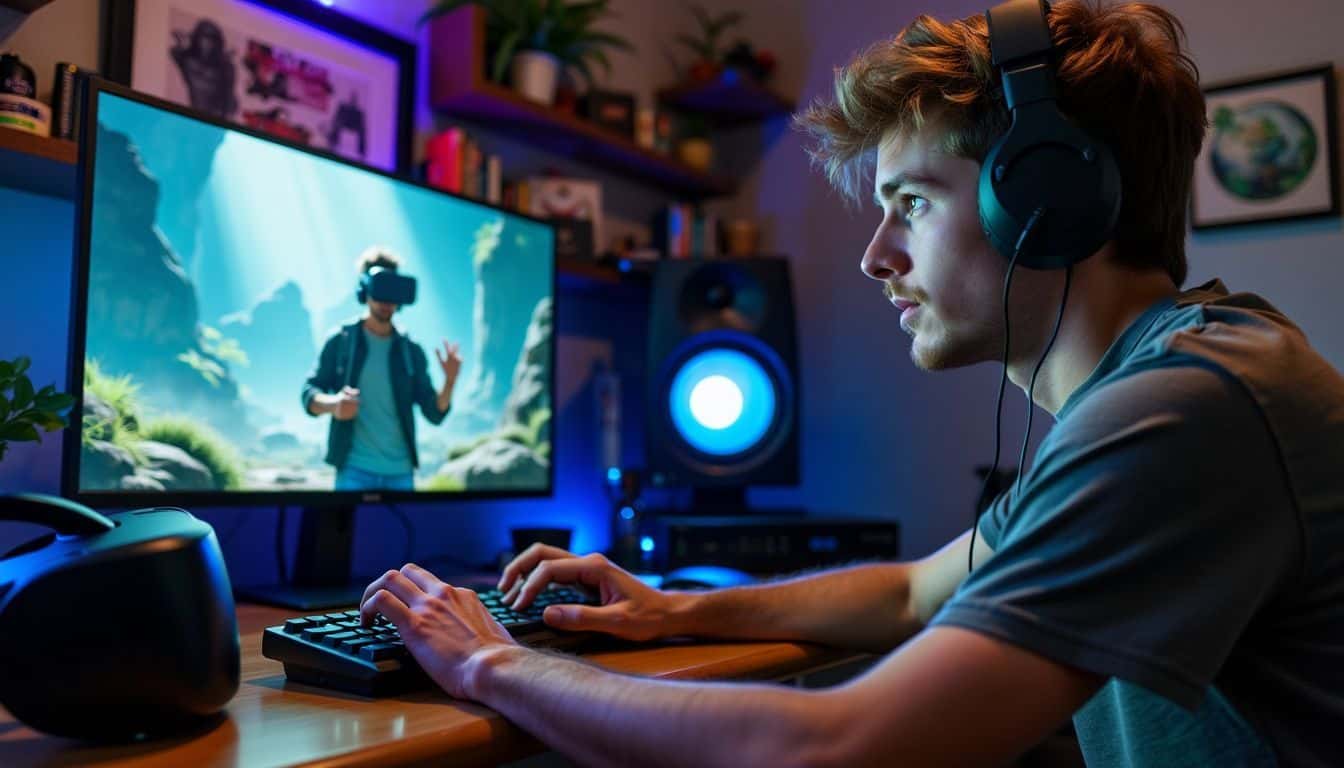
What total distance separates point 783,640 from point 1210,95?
1.53 meters

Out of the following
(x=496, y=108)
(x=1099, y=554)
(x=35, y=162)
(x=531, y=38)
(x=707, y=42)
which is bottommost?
(x=1099, y=554)

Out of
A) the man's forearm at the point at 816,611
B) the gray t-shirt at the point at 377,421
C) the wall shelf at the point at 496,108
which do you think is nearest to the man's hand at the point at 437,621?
the man's forearm at the point at 816,611

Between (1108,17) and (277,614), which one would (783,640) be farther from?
(1108,17)

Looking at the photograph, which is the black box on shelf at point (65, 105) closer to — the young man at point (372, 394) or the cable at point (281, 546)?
the young man at point (372, 394)

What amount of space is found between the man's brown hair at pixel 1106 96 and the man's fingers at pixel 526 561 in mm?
560

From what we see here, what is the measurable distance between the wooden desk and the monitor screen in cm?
36

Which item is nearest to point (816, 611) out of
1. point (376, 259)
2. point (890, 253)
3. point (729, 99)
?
point (890, 253)

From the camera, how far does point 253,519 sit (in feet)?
4.49

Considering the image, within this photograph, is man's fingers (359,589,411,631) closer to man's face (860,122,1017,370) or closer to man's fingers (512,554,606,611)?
man's fingers (512,554,606,611)

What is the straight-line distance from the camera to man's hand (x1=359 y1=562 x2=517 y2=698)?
27.0 inches

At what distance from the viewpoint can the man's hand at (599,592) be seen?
0.87 meters

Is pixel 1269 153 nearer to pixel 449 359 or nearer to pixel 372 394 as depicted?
pixel 449 359

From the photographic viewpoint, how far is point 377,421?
1.25 meters

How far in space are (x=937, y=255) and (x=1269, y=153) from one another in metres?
1.31
